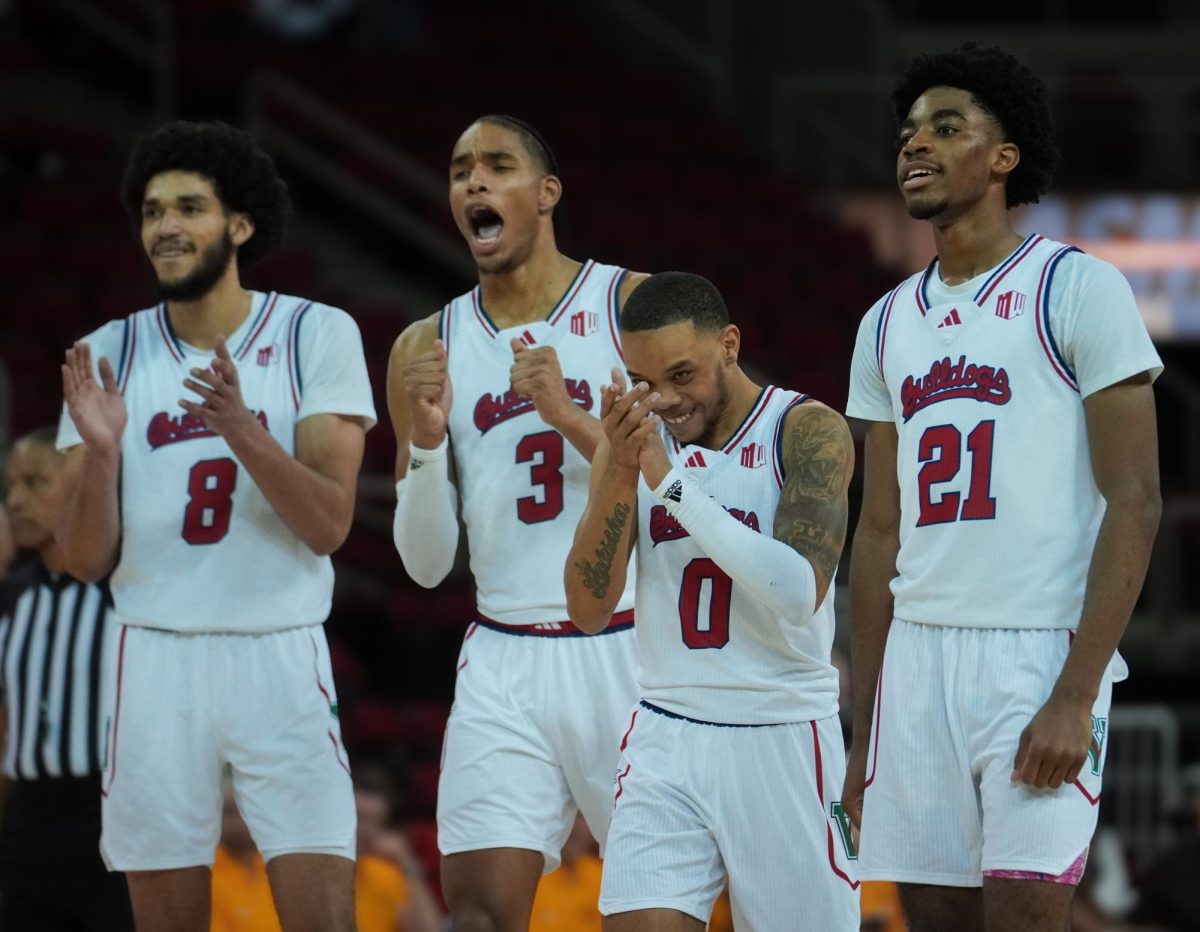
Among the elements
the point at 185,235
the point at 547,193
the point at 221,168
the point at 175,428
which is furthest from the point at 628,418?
the point at 221,168

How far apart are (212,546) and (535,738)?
3.57 ft

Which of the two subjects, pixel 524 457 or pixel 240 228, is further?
pixel 240 228

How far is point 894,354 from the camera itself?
4953mm

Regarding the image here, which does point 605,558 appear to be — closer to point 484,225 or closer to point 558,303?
point 558,303

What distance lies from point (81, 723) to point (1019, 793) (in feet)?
12.1

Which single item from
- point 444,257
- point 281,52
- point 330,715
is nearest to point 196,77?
point 281,52

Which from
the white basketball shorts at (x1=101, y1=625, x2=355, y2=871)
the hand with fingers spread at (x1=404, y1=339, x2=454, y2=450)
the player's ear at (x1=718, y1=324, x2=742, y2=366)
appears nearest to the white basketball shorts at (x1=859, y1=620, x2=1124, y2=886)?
the player's ear at (x1=718, y1=324, x2=742, y2=366)

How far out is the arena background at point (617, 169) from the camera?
43.3ft

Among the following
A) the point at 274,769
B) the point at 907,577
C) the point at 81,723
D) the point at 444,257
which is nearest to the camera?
the point at 907,577

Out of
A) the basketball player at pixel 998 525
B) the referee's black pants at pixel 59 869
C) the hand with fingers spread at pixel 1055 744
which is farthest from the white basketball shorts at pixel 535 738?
the referee's black pants at pixel 59 869

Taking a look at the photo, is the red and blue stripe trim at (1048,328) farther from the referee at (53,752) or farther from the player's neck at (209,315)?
the referee at (53,752)

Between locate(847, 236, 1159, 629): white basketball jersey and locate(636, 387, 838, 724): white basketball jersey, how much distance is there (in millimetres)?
392

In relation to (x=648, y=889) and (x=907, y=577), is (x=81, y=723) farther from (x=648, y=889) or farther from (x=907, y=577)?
(x=907, y=577)

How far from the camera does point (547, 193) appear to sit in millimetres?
6082
